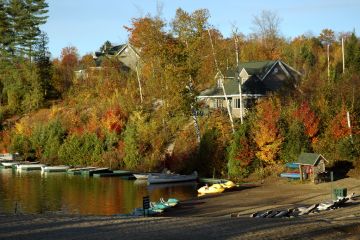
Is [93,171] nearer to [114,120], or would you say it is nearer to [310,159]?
[114,120]

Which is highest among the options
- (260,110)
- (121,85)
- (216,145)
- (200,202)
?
(121,85)

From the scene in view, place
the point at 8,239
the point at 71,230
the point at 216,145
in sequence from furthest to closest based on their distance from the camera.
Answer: the point at 216,145
the point at 71,230
the point at 8,239

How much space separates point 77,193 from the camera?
1700 inches

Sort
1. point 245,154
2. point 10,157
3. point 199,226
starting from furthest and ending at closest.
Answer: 1. point 10,157
2. point 245,154
3. point 199,226

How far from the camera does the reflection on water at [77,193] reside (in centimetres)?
3614

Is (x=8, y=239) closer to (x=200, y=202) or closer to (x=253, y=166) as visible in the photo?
(x=200, y=202)

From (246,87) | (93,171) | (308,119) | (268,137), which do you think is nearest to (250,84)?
(246,87)

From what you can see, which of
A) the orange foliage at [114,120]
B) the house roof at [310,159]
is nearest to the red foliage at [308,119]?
the house roof at [310,159]

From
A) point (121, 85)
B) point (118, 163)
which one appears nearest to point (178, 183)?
point (118, 163)

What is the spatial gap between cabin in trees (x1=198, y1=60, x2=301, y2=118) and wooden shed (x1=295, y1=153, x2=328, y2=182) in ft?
57.8

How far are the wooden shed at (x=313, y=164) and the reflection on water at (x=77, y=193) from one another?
897 centimetres

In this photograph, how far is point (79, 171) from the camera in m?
56.9

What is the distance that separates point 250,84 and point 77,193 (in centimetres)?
2604

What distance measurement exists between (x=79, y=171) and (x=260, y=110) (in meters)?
21.7
